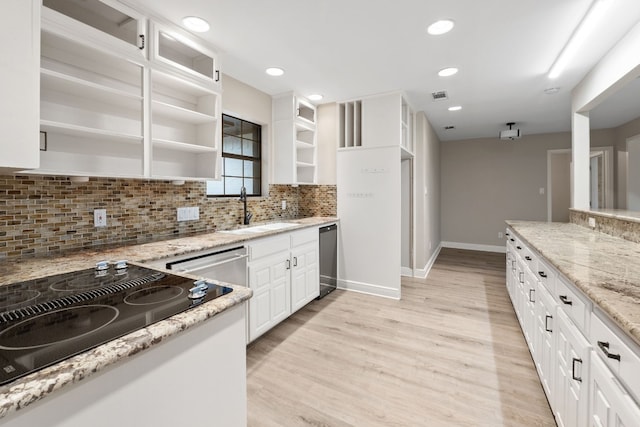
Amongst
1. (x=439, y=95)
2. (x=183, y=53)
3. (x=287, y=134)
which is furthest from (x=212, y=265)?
(x=439, y=95)

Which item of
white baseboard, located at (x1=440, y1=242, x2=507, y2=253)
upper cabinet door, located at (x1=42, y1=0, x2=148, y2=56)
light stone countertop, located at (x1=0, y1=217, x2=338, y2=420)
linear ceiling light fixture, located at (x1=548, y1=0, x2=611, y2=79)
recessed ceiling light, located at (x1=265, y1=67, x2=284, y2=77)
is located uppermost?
recessed ceiling light, located at (x1=265, y1=67, x2=284, y2=77)

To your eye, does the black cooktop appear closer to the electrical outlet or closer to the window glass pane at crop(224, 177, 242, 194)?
the electrical outlet

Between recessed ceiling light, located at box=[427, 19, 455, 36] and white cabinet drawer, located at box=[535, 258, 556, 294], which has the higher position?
recessed ceiling light, located at box=[427, 19, 455, 36]

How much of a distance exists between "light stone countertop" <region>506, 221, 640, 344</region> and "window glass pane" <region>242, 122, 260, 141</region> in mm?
2963

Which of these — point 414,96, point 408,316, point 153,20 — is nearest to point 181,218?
point 153,20

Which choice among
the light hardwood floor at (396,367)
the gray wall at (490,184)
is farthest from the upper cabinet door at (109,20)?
the gray wall at (490,184)

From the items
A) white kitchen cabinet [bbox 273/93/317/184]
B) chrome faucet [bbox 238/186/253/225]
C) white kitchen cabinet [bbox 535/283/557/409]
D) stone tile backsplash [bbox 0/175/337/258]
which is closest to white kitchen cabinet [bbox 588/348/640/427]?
white kitchen cabinet [bbox 535/283/557/409]

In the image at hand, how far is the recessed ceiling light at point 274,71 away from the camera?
286 centimetres

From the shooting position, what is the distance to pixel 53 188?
1.75 meters

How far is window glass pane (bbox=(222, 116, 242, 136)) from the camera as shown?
10.4 ft

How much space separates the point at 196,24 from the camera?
6.86ft

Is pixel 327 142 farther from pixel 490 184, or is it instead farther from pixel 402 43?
pixel 490 184

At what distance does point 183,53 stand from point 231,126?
0.90 metres

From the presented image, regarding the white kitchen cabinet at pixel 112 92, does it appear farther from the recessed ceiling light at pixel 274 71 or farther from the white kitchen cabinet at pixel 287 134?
the white kitchen cabinet at pixel 287 134
